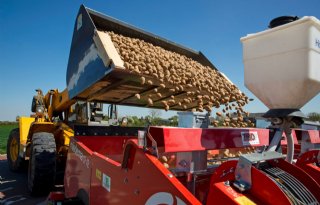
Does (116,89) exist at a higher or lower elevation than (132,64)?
lower

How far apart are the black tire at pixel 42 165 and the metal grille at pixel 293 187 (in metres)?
3.68

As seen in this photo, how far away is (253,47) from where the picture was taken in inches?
82.7

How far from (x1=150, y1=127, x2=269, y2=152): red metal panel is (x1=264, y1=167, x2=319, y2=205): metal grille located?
352 mm

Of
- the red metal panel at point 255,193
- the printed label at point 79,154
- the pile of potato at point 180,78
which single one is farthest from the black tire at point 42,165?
the red metal panel at point 255,193

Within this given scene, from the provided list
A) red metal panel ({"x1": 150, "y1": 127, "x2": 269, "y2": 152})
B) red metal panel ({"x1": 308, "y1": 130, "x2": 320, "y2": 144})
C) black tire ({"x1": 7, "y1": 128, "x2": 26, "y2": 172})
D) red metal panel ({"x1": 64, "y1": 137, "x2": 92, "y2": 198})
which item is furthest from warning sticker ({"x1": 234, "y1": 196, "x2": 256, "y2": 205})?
black tire ({"x1": 7, "y1": 128, "x2": 26, "y2": 172})

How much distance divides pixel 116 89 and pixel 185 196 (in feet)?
7.05

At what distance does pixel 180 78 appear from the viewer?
3.38 meters

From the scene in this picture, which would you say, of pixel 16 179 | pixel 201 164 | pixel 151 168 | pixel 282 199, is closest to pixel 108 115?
pixel 16 179

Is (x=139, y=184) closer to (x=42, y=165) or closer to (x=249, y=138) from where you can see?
(x=249, y=138)

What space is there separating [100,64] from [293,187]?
2095 mm

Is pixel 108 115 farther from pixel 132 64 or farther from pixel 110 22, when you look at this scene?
pixel 132 64

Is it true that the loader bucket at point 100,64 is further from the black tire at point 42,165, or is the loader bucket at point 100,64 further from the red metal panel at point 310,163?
the red metal panel at point 310,163

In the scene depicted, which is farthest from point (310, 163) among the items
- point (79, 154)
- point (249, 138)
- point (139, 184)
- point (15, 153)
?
point (15, 153)

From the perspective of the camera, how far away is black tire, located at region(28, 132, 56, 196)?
14.3 ft
